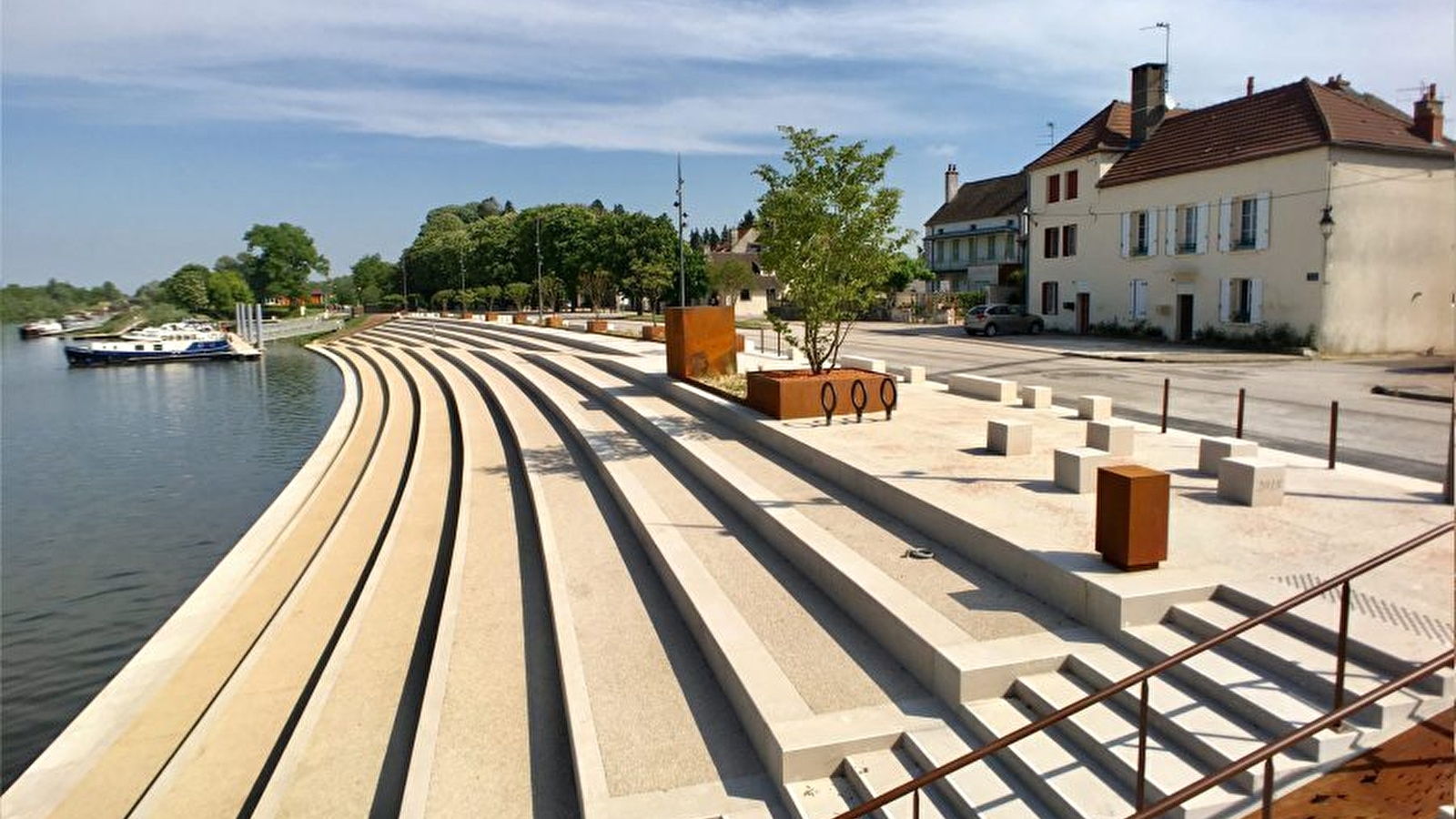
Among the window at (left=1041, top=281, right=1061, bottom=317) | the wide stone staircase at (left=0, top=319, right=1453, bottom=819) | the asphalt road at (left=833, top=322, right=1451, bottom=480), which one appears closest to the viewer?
the wide stone staircase at (left=0, top=319, right=1453, bottom=819)

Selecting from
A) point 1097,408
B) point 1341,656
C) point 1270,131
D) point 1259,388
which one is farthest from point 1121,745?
point 1270,131

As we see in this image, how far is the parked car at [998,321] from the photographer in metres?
40.1

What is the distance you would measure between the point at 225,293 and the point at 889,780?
143 meters

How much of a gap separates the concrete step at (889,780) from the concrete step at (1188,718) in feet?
4.20

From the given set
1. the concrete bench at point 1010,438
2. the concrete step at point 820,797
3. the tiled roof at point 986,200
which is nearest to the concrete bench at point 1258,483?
the concrete bench at point 1010,438

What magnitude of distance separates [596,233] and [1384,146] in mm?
54857

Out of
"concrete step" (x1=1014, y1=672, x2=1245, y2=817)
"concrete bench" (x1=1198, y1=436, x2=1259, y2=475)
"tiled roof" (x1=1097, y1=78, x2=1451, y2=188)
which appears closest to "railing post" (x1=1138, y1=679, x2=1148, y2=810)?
"concrete step" (x1=1014, y1=672, x2=1245, y2=817)

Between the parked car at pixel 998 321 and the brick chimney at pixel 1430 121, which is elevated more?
the brick chimney at pixel 1430 121

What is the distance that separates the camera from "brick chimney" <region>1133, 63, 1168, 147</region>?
38719 millimetres

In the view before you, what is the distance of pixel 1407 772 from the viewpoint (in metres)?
4.43

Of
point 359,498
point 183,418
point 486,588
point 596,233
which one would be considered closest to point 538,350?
point 183,418

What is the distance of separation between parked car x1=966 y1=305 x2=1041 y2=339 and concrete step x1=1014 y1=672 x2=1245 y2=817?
36.0 m

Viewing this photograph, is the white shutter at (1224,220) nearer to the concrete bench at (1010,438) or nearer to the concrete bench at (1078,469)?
the concrete bench at (1010,438)

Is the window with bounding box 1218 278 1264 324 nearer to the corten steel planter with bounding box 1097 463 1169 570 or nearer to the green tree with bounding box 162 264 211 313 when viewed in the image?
the corten steel planter with bounding box 1097 463 1169 570
